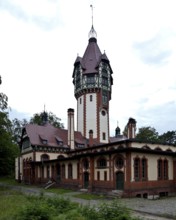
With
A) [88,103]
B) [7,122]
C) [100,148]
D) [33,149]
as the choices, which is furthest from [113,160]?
[88,103]

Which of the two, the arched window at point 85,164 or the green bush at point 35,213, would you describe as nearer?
the green bush at point 35,213

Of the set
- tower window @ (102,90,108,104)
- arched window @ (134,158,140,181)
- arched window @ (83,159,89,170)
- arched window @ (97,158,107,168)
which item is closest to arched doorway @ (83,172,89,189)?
arched window @ (83,159,89,170)

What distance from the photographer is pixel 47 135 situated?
152ft

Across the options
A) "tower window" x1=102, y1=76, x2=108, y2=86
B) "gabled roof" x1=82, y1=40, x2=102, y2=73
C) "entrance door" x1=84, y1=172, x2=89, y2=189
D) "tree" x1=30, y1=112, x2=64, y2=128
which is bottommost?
"entrance door" x1=84, y1=172, x2=89, y2=189

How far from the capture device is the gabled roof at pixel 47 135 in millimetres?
44625

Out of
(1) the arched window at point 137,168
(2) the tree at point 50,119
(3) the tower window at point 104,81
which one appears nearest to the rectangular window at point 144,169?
(1) the arched window at point 137,168

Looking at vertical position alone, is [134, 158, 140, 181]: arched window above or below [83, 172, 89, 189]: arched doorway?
above

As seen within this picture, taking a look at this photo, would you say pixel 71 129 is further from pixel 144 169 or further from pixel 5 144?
pixel 144 169

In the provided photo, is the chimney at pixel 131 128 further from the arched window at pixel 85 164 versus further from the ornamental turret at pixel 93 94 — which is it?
the arched window at pixel 85 164

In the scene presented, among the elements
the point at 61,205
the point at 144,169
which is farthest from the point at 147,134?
the point at 61,205

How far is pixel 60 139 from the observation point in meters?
46.6

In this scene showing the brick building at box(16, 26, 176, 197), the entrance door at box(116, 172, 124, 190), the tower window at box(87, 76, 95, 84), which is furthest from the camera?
the tower window at box(87, 76, 95, 84)

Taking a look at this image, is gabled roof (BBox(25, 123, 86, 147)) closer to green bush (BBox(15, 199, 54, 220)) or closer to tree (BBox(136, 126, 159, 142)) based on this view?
tree (BBox(136, 126, 159, 142))

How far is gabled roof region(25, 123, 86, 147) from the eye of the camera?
44.6 m
